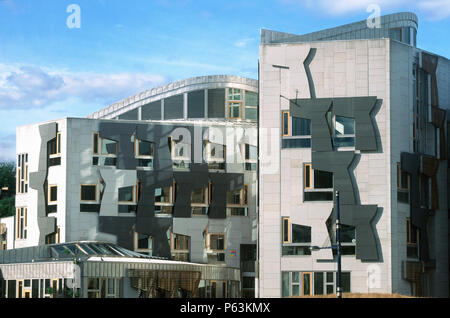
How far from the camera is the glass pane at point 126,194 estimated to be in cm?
6662

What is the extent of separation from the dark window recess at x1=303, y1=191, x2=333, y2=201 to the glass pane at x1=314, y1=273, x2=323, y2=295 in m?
5.01

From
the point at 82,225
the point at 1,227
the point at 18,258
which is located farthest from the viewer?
the point at 1,227

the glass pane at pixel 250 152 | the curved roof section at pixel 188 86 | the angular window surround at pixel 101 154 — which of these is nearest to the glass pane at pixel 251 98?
the curved roof section at pixel 188 86

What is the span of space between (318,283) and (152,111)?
2546cm

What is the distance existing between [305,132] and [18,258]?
22.4m

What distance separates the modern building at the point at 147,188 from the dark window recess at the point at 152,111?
6.30m

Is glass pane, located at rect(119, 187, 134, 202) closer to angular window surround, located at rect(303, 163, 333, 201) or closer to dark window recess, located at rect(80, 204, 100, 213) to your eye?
dark window recess, located at rect(80, 204, 100, 213)

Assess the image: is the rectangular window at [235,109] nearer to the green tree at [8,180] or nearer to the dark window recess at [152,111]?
the dark window recess at [152,111]

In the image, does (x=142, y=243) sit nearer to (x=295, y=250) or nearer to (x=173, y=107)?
(x=173, y=107)

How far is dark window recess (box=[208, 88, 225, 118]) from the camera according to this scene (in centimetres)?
7338

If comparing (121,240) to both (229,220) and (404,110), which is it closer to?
(229,220)

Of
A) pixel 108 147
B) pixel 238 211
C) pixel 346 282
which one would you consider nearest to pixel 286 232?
pixel 346 282

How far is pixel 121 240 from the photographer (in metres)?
66.1
